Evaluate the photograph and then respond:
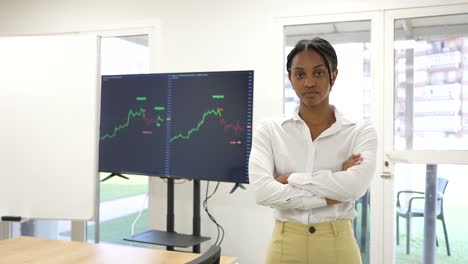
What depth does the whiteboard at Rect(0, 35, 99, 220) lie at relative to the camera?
3023 millimetres

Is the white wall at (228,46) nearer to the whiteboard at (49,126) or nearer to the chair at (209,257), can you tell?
the whiteboard at (49,126)

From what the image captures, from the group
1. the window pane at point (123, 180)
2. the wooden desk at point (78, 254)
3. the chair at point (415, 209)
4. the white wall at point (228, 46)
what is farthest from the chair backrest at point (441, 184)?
the window pane at point (123, 180)

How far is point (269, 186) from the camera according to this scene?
179cm

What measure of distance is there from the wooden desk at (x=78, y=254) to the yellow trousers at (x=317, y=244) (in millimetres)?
252

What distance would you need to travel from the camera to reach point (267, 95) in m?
3.09

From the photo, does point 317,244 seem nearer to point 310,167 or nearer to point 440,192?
point 310,167

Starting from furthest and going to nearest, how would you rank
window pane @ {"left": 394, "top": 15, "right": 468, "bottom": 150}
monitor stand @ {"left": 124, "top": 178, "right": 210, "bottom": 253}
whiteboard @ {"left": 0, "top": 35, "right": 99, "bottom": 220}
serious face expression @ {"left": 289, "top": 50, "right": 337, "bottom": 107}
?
whiteboard @ {"left": 0, "top": 35, "right": 99, "bottom": 220}, window pane @ {"left": 394, "top": 15, "right": 468, "bottom": 150}, monitor stand @ {"left": 124, "top": 178, "right": 210, "bottom": 253}, serious face expression @ {"left": 289, "top": 50, "right": 337, "bottom": 107}

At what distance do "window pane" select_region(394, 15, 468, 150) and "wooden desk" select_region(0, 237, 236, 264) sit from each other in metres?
1.70

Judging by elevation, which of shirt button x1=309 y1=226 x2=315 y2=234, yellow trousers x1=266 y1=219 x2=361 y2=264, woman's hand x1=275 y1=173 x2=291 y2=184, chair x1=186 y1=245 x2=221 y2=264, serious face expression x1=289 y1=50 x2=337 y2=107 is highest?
serious face expression x1=289 y1=50 x2=337 y2=107

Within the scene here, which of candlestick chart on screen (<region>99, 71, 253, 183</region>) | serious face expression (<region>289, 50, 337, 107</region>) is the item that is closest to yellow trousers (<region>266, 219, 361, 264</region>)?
serious face expression (<region>289, 50, 337, 107</region>)

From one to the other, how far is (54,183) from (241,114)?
1466 millimetres

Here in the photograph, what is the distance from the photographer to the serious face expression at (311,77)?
175cm

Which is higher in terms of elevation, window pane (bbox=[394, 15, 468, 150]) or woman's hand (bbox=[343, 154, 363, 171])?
window pane (bbox=[394, 15, 468, 150])

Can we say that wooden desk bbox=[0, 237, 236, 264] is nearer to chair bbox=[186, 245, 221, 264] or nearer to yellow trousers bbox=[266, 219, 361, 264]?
yellow trousers bbox=[266, 219, 361, 264]
